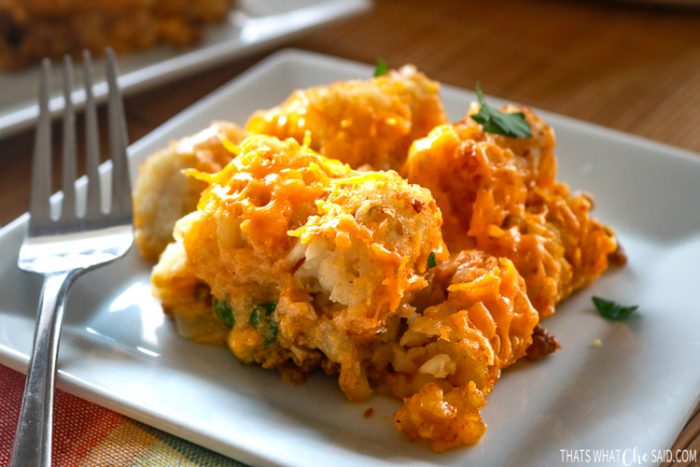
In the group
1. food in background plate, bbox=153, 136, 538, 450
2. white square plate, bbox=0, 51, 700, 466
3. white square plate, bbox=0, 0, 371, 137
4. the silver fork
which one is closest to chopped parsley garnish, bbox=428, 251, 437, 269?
food in background plate, bbox=153, 136, 538, 450

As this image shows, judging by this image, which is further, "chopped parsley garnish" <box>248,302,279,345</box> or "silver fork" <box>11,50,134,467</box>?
"chopped parsley garnish" <box>248,302,279,345</box>

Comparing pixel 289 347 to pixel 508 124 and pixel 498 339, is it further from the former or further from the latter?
pixel 508 124

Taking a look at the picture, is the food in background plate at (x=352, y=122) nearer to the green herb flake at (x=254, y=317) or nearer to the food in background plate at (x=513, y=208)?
the food in background plate at (x=513, y=208)

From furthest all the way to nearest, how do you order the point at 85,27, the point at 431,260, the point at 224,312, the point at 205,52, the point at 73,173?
the point at 85,27
the point at 205,52
the point at 73,173
the point at 224,312
the point at 431,260

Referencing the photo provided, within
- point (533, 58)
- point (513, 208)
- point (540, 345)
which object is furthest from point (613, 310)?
point (533, 58)

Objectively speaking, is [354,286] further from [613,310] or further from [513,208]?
[613,310]

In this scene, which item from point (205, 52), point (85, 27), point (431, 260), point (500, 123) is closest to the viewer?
point (431, 260)

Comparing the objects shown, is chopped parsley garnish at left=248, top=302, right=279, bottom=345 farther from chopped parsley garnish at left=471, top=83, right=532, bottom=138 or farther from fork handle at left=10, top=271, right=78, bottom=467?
chopped parsley garnish at left=471, top=83, right=532, bottom=138

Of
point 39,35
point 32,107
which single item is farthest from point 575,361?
point 39,35
